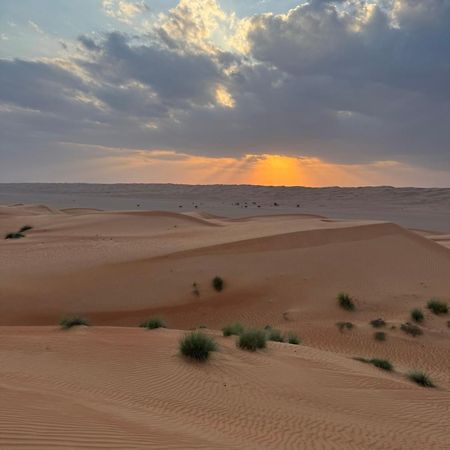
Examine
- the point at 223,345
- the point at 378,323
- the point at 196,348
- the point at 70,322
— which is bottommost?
the point at 378,323

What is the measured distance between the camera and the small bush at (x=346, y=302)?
17344 mm

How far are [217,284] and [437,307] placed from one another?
773 cm

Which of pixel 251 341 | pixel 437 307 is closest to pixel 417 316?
pixel 437 307

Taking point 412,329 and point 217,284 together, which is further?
point 217,284

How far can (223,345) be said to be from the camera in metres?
11.3

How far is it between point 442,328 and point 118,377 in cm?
1077

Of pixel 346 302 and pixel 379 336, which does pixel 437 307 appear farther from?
pixel 379 336

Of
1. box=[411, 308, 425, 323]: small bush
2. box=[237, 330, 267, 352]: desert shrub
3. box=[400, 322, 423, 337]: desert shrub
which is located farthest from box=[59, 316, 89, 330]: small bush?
box=[411, 308, 425, 323]: small bush

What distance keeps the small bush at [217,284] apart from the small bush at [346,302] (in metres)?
4.42

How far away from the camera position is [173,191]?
138125 millimetres

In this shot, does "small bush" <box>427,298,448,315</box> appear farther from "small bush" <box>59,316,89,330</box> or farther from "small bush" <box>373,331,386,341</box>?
"small bush" <box>59,316,89,330</box>

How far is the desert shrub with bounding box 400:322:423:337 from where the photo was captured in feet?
48.9

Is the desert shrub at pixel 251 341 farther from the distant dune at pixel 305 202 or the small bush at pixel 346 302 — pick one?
the distant dune at pixel 305 202

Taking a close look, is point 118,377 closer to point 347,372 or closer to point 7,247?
point 347,372
